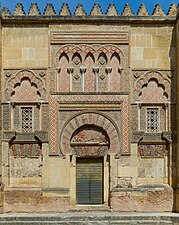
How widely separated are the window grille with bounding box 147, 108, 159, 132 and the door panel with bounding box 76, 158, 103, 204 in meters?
1.49

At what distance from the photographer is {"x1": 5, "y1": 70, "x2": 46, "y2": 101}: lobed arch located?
1214 cm

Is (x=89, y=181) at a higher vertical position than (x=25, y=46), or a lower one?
lower

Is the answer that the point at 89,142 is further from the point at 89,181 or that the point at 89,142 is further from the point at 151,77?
the point at 151,77

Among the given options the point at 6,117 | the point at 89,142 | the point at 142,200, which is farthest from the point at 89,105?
the point at 142,200

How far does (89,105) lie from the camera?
39.8 feet

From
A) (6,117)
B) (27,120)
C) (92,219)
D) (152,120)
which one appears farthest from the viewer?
(152,120)

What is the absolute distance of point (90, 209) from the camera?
11953mm

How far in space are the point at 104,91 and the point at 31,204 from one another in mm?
3337

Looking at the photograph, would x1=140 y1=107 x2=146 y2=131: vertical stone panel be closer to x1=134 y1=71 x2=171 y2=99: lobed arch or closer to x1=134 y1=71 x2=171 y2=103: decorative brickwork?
x1=134 y1=71 x2=171 y2=103: decorative brickwork

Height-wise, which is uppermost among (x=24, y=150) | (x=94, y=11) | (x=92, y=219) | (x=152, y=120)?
(x=94, y=11)

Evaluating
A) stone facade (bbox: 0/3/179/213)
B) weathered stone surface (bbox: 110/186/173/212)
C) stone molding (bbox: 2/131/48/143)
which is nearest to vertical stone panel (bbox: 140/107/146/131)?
stone facade (bbox: 0/3/179/213)

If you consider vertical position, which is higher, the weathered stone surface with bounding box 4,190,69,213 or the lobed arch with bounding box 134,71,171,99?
the lobed arch with bounding box 134,71,171,99

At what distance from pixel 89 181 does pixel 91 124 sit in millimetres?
1436

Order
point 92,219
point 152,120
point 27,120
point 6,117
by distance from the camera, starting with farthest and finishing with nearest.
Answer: point 152,120, point 27,120, point 6,117, point 92,219
